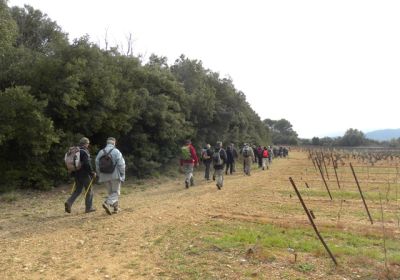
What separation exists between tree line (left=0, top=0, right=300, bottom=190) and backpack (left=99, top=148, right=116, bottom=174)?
452 cm

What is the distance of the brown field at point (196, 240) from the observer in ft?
20.3

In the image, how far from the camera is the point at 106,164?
10.3m

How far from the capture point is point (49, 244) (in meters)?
7.66

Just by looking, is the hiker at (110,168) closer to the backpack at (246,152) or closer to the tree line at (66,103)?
the tree line at (66,103)

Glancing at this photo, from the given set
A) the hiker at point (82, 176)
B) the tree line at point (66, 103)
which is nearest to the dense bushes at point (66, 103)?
the tree line at point (66, 103)

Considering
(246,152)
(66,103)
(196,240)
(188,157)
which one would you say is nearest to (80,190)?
(196,240)

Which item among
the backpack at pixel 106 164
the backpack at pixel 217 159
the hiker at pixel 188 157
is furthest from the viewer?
the backpack at pixel 217 159

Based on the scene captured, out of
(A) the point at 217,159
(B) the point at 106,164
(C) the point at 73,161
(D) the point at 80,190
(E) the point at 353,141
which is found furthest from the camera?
(E) the point at 353,141

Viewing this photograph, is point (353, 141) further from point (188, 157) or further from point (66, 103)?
point (66, 103)

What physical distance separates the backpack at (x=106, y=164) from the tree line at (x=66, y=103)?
14.8 feet

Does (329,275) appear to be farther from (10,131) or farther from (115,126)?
(115,126)

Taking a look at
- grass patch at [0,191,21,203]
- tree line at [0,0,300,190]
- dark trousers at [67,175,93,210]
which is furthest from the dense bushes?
dark trousers at [67,175,93,210]

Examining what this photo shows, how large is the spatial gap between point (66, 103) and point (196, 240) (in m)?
9.14

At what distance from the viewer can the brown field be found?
618cm
